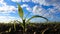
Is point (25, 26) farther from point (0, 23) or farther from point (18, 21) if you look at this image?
point (0, 23)

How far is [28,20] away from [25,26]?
0.10m

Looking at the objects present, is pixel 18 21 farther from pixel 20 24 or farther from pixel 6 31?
pixel 6 31

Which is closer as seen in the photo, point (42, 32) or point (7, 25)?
point (42, 32)

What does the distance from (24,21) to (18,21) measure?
7 cm

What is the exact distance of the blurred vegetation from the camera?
6.61ft

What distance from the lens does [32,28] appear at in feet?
6.85

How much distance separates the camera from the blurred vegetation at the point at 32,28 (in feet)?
6.61

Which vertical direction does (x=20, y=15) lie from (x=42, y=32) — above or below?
above

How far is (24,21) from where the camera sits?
2.05 m

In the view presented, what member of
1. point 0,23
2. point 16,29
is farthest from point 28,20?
point 0,23

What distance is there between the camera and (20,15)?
2.01 m

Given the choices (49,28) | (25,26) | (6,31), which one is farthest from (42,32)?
(6,31)

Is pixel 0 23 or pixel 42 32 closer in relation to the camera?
pixel 42 32

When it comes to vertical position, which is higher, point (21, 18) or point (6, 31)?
point (21, 18)
